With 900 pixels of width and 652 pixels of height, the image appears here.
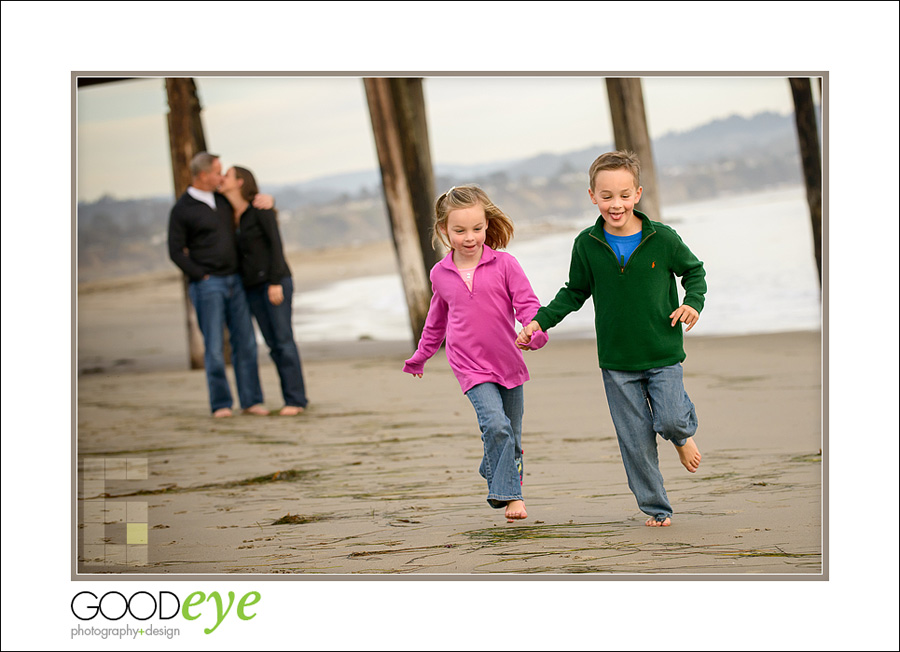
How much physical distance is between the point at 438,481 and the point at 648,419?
3.77 feet

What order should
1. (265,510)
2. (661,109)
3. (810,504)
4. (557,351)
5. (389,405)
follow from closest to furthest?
(810,504), (265,510), (389,405), (557,351), (661,109)

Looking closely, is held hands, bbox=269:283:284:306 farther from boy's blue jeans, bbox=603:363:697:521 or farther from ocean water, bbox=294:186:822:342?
boy's blue jeans, bbox=603:363:697:521

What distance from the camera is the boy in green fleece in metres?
3.74

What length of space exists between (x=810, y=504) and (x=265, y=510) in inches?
79.5

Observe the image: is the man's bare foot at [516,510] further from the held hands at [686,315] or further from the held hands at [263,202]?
the held hands at [263,202]

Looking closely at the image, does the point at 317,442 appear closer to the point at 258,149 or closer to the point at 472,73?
the point at 472,73

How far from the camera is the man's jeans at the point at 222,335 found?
6.66 m

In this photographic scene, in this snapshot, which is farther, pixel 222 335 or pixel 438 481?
pixel 222 335

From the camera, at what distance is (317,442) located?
5.66m

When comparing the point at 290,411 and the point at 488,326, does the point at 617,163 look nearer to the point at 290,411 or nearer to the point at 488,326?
the point at 488,326

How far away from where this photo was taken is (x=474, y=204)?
3.85 metres

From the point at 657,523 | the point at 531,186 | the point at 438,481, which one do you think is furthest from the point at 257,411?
the point at 531,186

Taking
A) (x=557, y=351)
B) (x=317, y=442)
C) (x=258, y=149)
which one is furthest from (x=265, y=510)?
(x=258, y=149)

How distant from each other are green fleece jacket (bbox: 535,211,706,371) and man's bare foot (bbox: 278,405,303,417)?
3045mm
